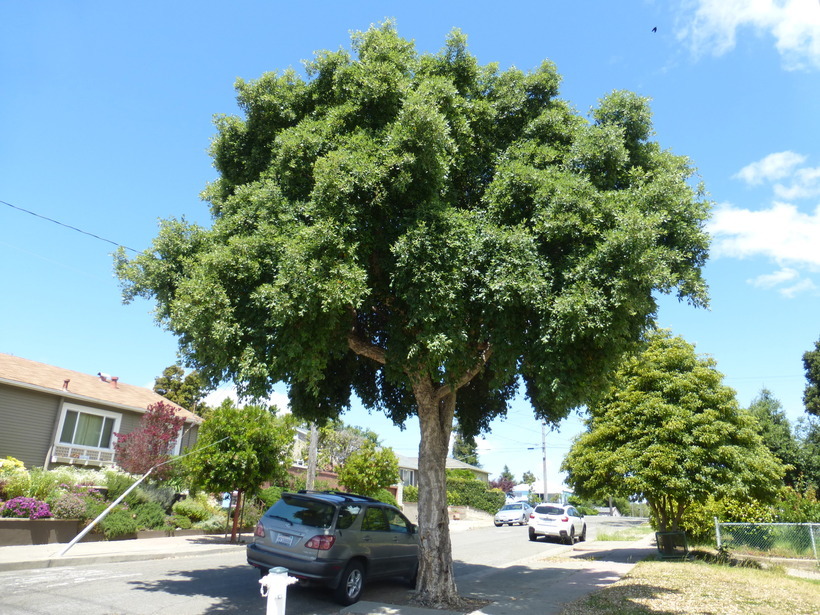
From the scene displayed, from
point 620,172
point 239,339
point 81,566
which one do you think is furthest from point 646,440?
point 81,566

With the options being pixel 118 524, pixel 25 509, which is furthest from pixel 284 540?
pixel 118 524

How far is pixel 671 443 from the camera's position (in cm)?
1584

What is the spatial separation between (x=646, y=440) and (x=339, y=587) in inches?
424

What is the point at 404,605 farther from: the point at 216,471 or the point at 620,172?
the point at 216,471

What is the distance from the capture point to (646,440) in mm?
16141

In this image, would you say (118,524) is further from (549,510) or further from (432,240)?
(549,510)

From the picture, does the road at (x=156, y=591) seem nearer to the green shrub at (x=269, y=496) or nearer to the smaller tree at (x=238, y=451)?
the smaller tree at (x=238, y=451)

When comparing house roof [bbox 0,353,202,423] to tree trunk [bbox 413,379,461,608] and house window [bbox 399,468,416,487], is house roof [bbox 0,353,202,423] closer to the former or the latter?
tree trunk [bbox 413,379,461,608]

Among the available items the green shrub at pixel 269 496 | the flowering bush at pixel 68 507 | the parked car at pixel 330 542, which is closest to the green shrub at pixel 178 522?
the green shrub at pixel 269 496

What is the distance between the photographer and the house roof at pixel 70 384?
2089 centimetres

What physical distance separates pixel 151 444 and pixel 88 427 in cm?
666

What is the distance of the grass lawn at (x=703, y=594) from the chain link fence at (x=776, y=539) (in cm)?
240

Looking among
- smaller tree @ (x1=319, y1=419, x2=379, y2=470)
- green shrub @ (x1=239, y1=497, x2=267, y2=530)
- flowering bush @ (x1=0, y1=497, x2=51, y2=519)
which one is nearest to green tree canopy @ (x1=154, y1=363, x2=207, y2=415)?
smaller tree @ (x1=319, y1=419, x2=379, y2=470)

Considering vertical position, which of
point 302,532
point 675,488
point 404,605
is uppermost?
point 675,488
